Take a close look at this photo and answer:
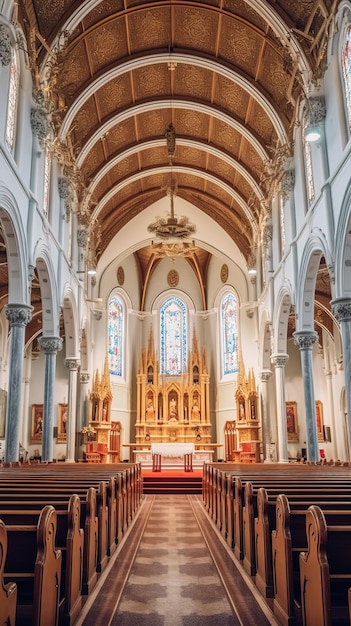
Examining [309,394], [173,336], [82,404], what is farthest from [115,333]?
[309,394]

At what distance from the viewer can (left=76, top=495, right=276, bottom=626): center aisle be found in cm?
449

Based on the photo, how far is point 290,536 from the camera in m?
4.21

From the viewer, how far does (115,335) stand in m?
30.6

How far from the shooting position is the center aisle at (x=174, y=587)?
4.49m

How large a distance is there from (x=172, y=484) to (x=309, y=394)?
5.50m

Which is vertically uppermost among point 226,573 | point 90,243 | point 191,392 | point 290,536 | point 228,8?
point 228,8

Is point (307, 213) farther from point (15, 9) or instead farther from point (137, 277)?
point (137, 277)

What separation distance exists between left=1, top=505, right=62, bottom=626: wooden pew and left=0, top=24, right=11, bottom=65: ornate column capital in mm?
10763

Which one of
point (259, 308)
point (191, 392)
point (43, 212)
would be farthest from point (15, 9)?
point (191, 392)

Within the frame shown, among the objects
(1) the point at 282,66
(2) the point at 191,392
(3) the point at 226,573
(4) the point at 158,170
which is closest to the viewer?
(3) the point at 226,573

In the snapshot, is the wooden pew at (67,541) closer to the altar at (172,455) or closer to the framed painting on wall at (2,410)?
the altar at (172,455)

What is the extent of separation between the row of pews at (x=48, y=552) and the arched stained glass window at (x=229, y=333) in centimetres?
2333

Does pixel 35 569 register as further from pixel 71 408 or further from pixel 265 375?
pixel 265 375

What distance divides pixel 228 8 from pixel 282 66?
245cm
